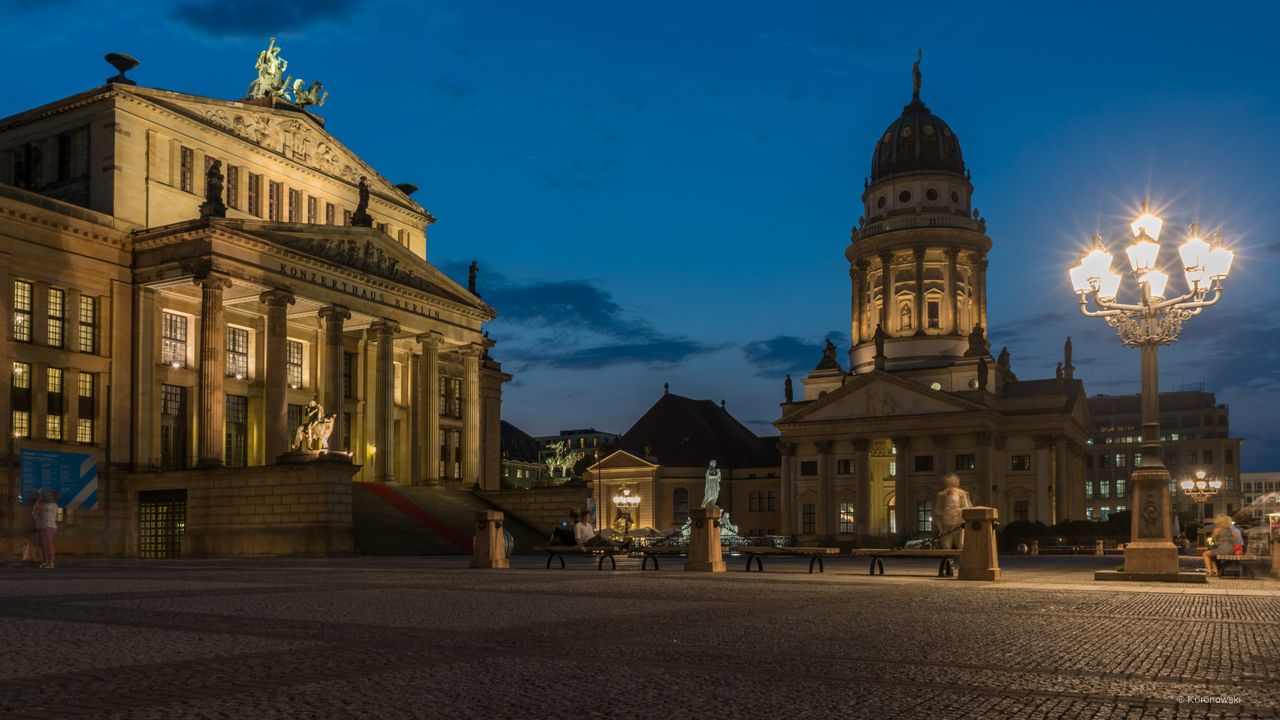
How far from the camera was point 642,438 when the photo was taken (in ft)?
391

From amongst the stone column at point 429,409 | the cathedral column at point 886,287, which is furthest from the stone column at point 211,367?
the cathedral column at point 886,287

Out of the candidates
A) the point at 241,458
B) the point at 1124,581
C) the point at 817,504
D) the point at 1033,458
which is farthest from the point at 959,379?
the point at 1124,581

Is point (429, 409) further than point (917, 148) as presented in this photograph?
No

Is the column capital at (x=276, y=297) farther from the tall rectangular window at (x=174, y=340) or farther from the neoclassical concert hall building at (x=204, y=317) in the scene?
the tall rectangular window at (x=174, y=340)

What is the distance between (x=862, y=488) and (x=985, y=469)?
9876 millimetres

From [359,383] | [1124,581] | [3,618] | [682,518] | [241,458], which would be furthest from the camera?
[682,518]

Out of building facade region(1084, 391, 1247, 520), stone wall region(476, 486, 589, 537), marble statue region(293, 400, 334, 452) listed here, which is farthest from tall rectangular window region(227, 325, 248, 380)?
building facade region(1084, 391, 1247, 520)

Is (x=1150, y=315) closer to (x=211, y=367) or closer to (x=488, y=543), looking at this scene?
(x=488, y=543)

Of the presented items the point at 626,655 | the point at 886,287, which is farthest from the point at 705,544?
the point at 886,287

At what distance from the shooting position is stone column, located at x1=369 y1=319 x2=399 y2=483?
54656 mm

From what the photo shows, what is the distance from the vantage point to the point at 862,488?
9650cm

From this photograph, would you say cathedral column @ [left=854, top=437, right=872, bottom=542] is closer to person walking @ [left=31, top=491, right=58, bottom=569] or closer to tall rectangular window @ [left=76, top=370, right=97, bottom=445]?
tall rectangular window @ [left=76, top=370, right=97, bottom=445]

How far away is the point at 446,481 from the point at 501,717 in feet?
→ 186

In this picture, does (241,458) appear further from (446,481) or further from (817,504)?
(817,504)
